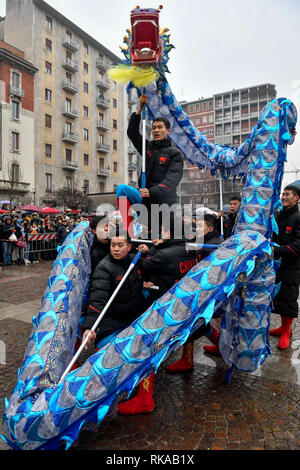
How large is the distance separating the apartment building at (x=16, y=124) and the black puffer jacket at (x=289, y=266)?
27066 mm

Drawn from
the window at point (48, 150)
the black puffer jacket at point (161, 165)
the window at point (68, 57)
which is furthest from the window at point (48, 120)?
the black puffer jacket at point (161, 165)

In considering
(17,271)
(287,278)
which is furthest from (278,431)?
(17,271)

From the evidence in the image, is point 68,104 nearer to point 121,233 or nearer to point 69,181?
point 69,181

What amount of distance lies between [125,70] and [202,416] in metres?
3.29

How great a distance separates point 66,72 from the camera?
36.4m

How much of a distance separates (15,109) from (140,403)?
108 feet

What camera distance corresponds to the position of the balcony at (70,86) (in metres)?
35.4

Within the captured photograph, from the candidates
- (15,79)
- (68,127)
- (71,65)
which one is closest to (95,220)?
(15,79)

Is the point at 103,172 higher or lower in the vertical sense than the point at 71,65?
lower

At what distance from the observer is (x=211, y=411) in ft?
9.38

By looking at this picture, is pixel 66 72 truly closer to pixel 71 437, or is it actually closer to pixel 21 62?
pixel 21 62

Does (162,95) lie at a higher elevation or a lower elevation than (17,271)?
higher

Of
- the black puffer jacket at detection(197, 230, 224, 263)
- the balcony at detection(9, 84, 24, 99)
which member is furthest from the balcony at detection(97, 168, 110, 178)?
the black puffer jacket at detection(197, 230, 224, 263)

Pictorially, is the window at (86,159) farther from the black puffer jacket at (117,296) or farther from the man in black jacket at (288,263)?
the black puffer jacket at (117,296)
